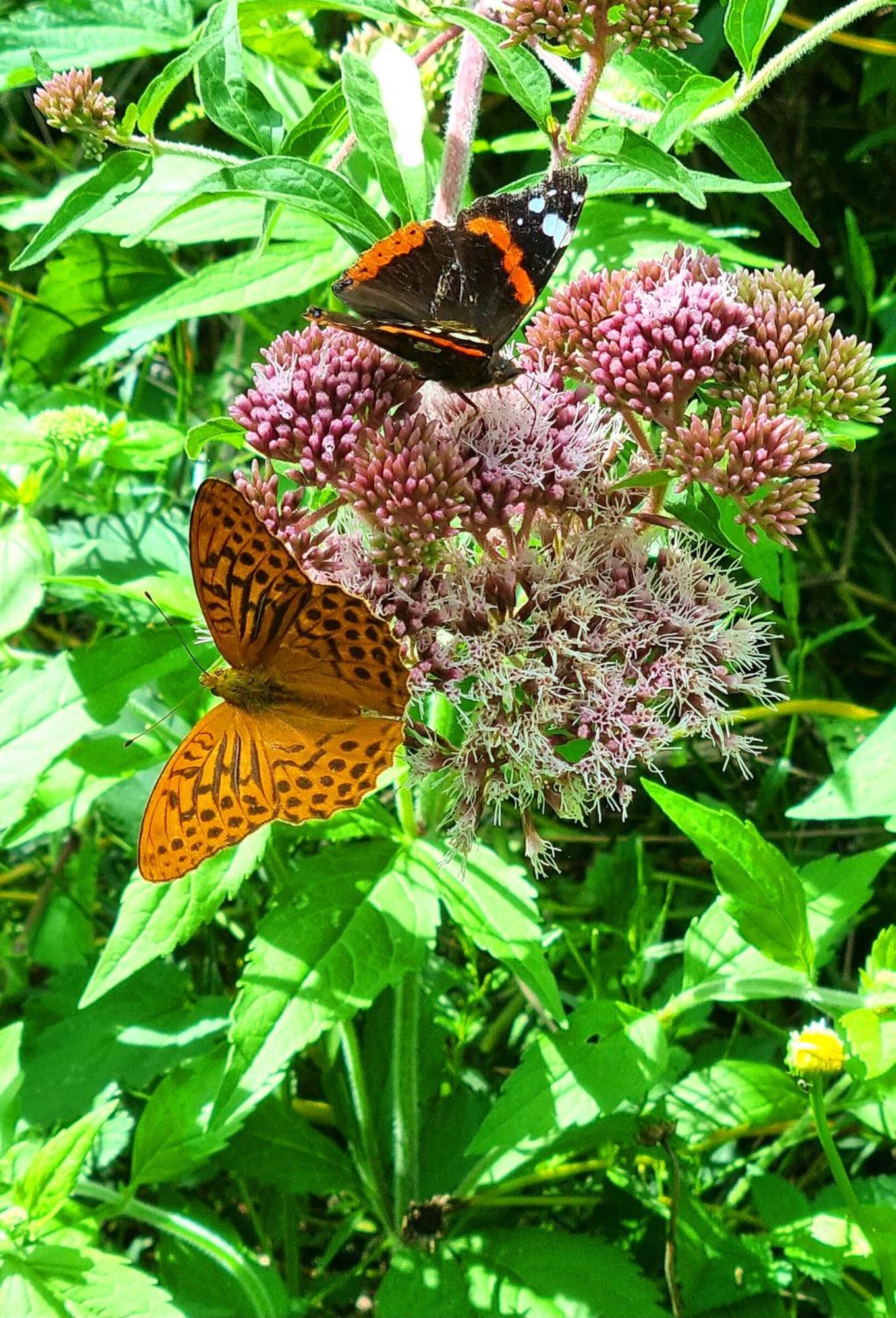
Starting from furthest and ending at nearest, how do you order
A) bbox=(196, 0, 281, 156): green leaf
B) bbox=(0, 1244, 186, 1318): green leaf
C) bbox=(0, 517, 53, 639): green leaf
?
bbox=(0, 517, 53, 639): green leaf
bbox=(0, 1244, 186, 1318): green leaf
bbox=(196, 0, 281, 156): green leaf

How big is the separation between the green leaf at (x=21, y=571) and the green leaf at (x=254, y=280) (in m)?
0.33

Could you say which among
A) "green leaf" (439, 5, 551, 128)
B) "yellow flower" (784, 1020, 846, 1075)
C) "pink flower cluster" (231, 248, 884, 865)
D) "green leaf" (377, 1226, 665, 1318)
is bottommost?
"green leaf" (377, 1226, 665, 1318)

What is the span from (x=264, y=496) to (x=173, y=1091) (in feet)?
2.64

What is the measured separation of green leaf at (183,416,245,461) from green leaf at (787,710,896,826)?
784 millimetres

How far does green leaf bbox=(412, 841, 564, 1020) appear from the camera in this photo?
1384 mm

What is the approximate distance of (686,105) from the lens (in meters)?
1.16

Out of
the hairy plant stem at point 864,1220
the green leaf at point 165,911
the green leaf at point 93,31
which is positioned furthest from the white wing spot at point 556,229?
the hairy plant stem at point 864,1220

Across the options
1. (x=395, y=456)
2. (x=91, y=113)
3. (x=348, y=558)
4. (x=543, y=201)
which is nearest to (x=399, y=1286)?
(x=348, y=558)

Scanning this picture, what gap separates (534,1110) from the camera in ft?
4.65

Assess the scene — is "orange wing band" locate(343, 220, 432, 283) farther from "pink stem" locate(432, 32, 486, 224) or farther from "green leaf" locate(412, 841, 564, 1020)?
"green leaf" locate(412, 841, 564, 1020)

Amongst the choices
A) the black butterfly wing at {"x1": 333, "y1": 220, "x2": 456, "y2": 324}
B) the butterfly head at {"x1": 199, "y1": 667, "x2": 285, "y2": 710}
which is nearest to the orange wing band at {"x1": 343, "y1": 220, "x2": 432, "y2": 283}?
the black butterfly wing at {"x1": 333, "y1": 220, "x2": 456, "y2": 324}

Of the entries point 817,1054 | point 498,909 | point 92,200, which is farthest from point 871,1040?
point 92,200

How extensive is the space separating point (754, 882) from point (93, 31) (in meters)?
1.56

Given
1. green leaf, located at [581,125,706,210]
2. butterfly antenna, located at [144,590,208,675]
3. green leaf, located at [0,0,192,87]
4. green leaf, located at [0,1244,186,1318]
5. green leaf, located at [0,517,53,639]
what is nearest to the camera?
green leaf, located at [581,125,706,210]
